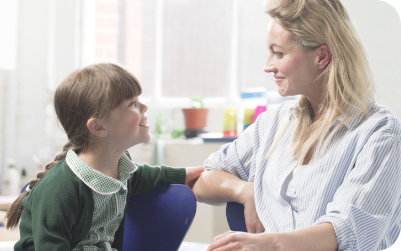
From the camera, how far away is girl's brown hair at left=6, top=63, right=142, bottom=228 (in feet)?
3.73

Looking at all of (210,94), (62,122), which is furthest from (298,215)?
(210,94)

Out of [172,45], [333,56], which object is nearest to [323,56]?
[333,56]

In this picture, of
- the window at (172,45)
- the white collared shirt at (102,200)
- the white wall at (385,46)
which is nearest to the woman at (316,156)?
the white collared shirt at (102,200)

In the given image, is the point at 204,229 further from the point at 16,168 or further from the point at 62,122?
the point at 62,122

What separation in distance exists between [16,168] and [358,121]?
10.4 ft

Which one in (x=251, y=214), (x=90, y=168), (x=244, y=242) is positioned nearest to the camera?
(x=244, y=242)

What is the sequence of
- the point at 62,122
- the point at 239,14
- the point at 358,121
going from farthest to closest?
the point at 239,14 < the point at 62,122 < the point at 358,121

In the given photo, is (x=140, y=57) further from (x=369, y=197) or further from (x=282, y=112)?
(x=369, y=197)

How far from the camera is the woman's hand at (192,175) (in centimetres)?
139

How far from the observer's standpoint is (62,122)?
1.18m

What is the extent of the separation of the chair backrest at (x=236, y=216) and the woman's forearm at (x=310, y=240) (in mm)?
362

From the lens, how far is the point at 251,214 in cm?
123

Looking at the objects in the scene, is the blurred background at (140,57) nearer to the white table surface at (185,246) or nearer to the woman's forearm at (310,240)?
the white table surface at (185,246)

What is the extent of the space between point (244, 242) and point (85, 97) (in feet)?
1.94
